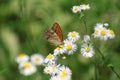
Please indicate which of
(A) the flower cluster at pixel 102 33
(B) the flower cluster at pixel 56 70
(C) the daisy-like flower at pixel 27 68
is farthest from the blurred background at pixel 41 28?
(B) the flower cluster at pixel 56 70

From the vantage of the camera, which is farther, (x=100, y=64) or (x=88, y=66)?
(x=88, y=66)

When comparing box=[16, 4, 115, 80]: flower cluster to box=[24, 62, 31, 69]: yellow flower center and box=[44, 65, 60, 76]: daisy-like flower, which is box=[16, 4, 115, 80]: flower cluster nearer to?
box=[44, 65, 60, 76]: daisy-like flower

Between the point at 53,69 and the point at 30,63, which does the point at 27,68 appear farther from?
the point at 53,69

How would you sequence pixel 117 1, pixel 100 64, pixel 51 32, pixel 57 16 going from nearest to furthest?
1. pixel 51 32
2. pixel 100 64
3. pixel 117 1
4. pixel 57 16

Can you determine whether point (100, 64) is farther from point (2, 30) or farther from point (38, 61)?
point (2, 30)

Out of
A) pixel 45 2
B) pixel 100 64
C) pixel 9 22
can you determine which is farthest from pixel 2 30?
pixel 100 64

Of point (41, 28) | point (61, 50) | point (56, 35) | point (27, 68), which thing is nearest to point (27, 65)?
point (27, 68)

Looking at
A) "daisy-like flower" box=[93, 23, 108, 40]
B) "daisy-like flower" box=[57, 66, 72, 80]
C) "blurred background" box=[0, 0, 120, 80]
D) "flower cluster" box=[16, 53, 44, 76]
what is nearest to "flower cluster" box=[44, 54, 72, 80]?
"daisy-like flower" box=[57, 66, 72, 80]
